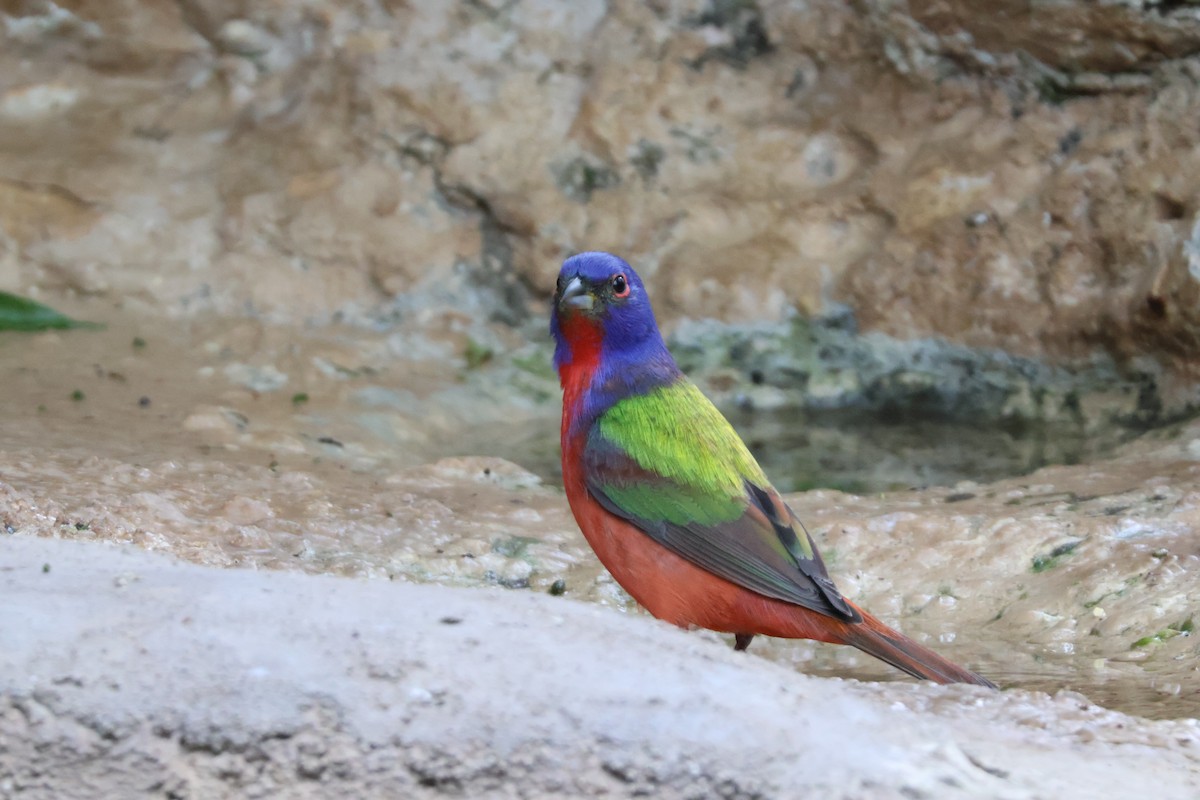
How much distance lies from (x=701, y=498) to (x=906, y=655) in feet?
2.15

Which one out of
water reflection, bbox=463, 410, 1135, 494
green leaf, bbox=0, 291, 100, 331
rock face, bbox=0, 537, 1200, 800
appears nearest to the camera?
rock face, bbox=0, 537, 1200, 800

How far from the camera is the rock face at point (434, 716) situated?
201 cm

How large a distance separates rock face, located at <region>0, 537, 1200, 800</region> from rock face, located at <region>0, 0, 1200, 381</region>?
13.6 ft

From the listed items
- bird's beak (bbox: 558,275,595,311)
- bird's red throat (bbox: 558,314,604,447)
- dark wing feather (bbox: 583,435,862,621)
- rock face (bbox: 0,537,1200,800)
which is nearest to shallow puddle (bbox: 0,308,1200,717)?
dark wing feather (bbox: 583,435,862,621)

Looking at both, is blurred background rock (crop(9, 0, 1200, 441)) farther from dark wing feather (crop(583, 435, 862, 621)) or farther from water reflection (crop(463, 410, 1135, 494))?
dark wing feather (crop(583, 435, 862, 621))

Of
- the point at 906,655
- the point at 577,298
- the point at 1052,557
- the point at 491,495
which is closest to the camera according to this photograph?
the point at 906,655

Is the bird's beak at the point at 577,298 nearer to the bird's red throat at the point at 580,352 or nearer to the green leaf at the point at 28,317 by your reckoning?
the bird's red throat at the point at 580,352

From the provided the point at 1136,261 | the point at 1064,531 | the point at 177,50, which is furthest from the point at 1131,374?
the point at 177,50

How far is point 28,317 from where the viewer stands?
20.1 feet

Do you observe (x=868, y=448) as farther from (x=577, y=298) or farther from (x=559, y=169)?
(x=577, y=298)

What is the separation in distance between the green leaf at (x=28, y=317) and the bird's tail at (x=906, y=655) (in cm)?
417

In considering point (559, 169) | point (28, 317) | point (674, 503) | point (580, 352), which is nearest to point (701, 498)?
point (674, 503)

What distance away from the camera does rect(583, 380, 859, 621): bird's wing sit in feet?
11.3

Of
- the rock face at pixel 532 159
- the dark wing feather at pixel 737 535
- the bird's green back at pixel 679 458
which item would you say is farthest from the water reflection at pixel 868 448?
the dark wing feather at pixel 737 535
